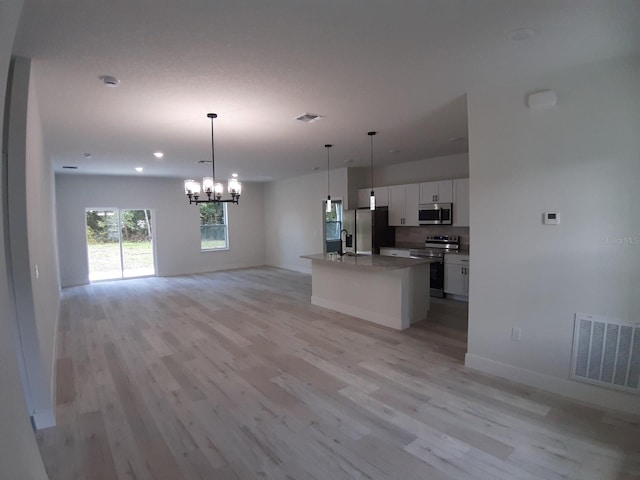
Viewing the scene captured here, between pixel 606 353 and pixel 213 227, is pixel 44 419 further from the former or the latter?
pixel 213 227

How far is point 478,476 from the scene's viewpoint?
202 centimetres

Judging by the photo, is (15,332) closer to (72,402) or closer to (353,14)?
(72,402)

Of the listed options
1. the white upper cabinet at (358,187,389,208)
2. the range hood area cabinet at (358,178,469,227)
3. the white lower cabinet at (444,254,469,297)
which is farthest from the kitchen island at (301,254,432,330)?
the white upper cabinet at (358,187,389,208)

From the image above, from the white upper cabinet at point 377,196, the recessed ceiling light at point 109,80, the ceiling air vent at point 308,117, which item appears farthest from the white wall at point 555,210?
the white upper cabinet at point 377,196

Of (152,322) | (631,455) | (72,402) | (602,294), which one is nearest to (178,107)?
(72,402)

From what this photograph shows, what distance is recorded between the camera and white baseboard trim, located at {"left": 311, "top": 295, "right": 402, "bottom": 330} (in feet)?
15.5

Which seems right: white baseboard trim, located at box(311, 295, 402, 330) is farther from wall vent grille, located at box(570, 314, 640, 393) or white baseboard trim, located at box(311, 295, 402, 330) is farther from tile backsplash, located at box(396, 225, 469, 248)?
tile backsplash, located at box(396, 225, 469, 248)

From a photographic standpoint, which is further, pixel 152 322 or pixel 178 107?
pixel 152 322

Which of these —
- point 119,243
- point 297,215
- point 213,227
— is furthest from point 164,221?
point 297,215

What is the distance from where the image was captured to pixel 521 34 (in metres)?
2.21

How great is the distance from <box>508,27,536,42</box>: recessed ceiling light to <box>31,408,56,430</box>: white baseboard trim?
4296 mm

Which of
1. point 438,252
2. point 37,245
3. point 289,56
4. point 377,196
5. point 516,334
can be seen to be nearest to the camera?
point 289,56

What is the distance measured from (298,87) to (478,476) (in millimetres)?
3199

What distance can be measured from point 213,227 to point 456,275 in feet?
23.2
